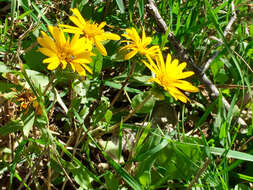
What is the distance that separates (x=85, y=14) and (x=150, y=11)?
482 millimetres

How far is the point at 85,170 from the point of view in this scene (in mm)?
1716

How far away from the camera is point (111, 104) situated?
77.5 inches

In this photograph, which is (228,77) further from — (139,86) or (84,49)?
(84,49)

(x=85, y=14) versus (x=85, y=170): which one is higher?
(x=85, y=14)

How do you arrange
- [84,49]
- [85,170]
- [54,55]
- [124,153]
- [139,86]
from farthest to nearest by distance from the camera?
[139,86], [124,153], [85,170], [84,49], [54,55]

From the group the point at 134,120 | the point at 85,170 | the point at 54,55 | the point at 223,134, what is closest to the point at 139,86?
the point at 134,120

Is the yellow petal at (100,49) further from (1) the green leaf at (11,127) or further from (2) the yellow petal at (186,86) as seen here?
(1) the green leaf at (11,127)

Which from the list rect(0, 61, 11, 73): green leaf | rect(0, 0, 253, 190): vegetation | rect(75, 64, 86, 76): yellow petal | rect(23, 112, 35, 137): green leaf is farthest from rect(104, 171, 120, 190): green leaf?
rect(0, 61, 11, 73): green leaf

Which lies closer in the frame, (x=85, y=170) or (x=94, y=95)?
(x=85, y=170)

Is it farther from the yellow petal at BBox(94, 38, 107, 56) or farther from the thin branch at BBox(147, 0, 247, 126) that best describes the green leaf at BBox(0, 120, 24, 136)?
the thin branch at BBox(147, 0, 247, 126)

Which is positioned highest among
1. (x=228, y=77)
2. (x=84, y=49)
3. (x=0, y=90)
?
(x=84, y=49)

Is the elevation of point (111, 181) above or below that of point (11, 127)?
below

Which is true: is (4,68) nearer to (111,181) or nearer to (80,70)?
(80,70)

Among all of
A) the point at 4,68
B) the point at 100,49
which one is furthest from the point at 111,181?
the point at 4,68
